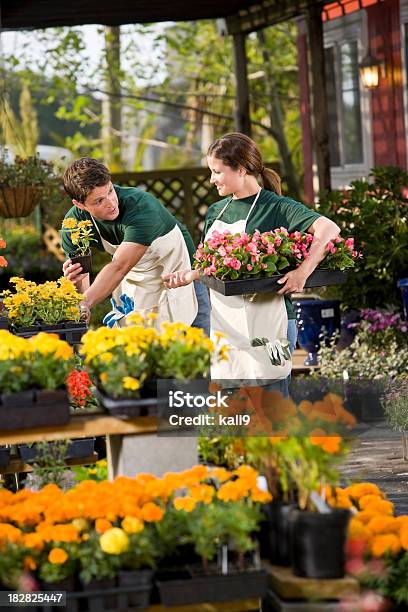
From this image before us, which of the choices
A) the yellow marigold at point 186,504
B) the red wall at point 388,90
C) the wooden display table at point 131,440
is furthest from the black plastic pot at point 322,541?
the red wall at point 388,90

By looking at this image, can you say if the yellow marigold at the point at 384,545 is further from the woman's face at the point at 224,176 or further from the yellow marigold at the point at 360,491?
the woman's face at the point at 224,176

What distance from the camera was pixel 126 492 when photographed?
3320mm

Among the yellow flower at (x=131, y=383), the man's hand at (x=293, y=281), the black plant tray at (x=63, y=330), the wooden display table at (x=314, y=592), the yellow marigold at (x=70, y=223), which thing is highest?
the yellow marigold at (x=70, y=223)

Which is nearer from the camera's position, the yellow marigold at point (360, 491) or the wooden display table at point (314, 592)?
the wooden display table at point (314, 592)

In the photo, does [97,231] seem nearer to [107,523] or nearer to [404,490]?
[404,490]

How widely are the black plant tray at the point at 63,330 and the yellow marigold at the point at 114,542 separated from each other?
Result: 7.42 ft

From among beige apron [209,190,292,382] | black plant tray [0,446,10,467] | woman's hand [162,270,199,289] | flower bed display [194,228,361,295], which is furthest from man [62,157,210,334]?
black plant tray [0,446,10,467]

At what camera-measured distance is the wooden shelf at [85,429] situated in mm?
3373

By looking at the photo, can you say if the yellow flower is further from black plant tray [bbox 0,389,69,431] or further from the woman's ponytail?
the woman's ponytail

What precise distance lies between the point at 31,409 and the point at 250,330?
1609mm

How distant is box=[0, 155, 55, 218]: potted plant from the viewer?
11320 millimetres

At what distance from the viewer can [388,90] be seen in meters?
10.9

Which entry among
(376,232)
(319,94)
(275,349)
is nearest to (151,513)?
(275,349)

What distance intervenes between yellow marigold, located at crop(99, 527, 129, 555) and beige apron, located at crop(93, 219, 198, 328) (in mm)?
2416
